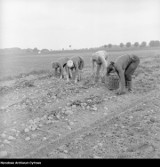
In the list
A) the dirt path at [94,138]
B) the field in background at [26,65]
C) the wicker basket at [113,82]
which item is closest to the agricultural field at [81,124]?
the dirt path at [94,138]

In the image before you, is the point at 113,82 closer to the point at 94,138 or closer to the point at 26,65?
the point at 94,138

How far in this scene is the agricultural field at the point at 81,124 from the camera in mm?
4156

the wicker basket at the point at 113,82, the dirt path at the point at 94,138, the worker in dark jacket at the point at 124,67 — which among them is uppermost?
the worker in dark jacket at the point at 124,67

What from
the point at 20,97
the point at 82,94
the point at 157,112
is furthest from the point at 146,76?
the point at 20,97

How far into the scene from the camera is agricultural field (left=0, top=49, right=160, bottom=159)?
416 centimetres

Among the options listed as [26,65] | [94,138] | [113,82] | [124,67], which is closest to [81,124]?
[94,138]

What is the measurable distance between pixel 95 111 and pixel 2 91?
420 cm

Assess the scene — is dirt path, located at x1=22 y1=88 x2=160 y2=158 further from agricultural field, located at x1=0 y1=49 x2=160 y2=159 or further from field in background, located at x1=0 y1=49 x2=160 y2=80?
field in background, located at x1=0 y1=49 x2=160 y2=80

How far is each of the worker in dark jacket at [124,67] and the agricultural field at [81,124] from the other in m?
0.32

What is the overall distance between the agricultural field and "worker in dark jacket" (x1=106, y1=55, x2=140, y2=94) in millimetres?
319

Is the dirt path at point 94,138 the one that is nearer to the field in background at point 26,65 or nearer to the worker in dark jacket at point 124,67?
the worker in dark jacket at point 124,67
